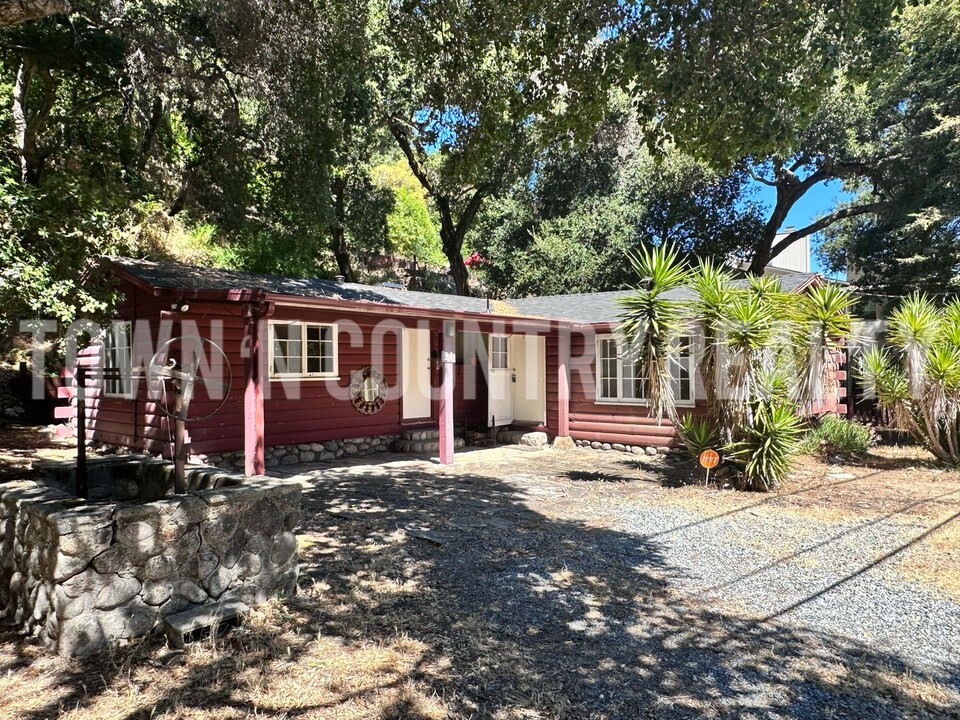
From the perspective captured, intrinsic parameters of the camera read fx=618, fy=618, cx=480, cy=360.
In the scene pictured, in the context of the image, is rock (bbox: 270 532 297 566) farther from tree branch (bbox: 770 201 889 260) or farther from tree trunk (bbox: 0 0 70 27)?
tree branch (bbox: 770 201 889 260)

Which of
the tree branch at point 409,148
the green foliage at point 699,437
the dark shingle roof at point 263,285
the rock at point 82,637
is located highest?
the tree branch at point 409,148

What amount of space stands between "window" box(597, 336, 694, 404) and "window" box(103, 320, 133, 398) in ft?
25.5

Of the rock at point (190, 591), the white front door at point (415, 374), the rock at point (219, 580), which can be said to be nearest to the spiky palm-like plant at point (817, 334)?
the white front door at point (415, 374)

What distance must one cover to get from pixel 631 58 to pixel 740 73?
95 centimetres

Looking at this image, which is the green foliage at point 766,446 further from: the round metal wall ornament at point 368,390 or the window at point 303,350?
the window at point 303,350

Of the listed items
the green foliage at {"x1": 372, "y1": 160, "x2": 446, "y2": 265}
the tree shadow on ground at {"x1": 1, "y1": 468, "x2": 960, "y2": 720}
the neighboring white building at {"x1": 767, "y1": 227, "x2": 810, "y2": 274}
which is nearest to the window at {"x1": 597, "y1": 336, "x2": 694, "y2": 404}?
the tree shadow on ground at {"x1": 1, "y1": 468, "x2": 960, "y2": 720}

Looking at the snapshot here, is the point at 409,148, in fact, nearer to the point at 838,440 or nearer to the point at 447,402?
the point at 447,402

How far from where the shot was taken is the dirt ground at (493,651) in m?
2.82

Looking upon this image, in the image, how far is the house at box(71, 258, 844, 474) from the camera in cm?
827

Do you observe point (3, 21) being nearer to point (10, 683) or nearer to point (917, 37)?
point (10, 683)

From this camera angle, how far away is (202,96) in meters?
10.9

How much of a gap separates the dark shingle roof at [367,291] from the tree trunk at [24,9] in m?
4.12

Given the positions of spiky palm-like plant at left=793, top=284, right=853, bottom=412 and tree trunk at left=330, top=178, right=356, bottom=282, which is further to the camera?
tree trunk at left=330, top=178, right=356, bottom=282

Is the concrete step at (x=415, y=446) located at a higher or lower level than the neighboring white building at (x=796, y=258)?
lower
